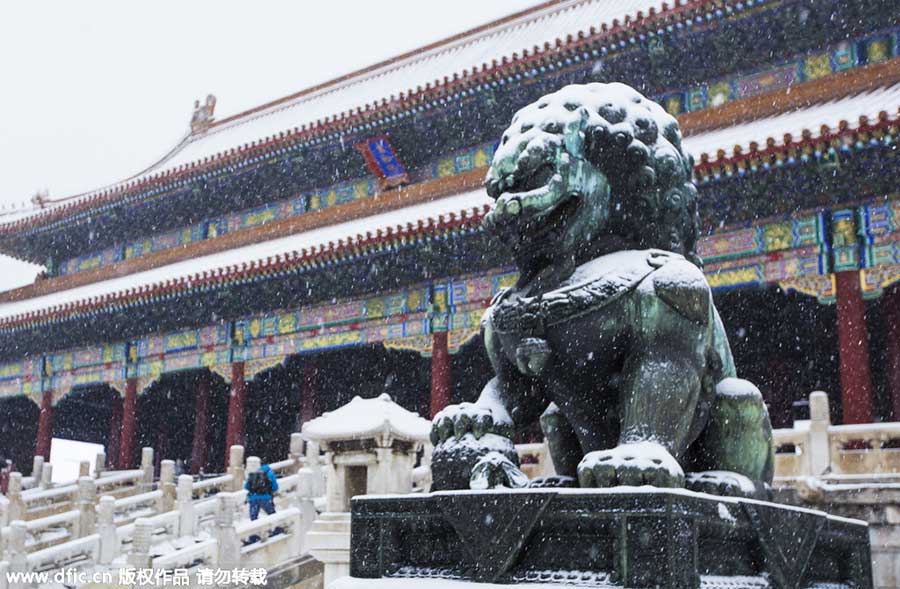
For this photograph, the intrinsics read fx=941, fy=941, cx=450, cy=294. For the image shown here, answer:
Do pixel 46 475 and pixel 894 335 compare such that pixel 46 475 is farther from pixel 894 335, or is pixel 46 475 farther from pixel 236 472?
pixel 894 335

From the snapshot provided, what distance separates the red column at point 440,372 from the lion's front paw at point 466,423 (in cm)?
978

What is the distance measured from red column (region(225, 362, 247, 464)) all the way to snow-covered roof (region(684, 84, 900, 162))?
7996 mm

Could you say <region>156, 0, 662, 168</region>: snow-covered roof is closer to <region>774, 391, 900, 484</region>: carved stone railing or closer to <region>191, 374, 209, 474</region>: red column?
<region>191, 374, 209, 474</region>: red column

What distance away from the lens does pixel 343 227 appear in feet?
50.5

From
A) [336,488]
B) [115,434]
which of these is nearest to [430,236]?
[336,488]

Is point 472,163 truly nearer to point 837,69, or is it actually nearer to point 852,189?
point 837,69

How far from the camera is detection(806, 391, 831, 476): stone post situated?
7.34 m

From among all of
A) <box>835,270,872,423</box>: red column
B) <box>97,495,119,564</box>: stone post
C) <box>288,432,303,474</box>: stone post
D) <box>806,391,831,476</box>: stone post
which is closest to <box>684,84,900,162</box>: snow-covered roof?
<box>835,270,872,423</box>: red column

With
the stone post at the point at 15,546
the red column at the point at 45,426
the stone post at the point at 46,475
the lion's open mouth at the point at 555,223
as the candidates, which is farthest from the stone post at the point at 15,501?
the lion's open mouth at the point at 555,223

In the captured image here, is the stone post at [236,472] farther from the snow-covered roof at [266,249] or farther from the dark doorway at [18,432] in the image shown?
the dark doorway at [18,432]

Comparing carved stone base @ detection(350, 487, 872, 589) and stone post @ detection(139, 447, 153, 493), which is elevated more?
carved stone base @ detection(350, 487, 872, 589)

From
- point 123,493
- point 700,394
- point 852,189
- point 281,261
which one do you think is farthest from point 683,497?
point 123,493

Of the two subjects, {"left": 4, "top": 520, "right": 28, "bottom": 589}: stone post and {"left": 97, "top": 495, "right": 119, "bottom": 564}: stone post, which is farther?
{"left": 97, "top": 495, "right": 119, "bottom": 564}: stone post

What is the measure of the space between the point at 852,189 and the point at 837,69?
3.18 metres
